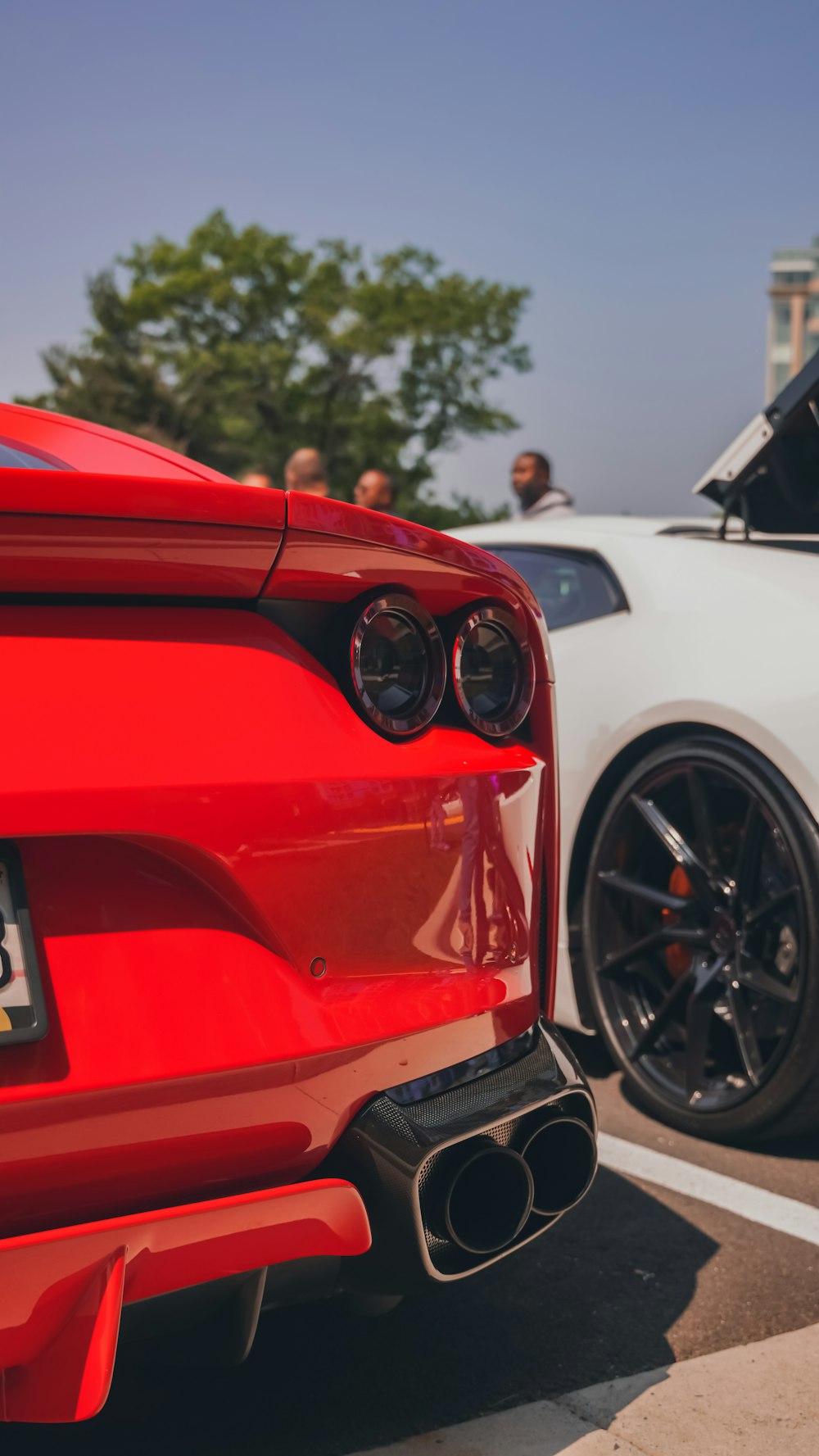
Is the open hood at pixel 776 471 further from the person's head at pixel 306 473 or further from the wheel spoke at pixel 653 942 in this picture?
the person's head at pixel 306 473

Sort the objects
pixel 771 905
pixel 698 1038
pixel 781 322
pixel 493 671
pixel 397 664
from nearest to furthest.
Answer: pixel 397 664
pixel 493 671
pixel 771 905
pixel 698 1038
pixel 781 322

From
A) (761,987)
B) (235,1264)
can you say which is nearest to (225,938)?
(235,1264)

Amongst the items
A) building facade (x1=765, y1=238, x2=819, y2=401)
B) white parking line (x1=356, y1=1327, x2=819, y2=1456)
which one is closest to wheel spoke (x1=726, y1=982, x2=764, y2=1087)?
white parking line (x1=356, y1=1327, x2=819, y2=1456)

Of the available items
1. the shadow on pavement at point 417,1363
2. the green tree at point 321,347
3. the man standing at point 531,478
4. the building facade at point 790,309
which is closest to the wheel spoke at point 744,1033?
the shadow on pavement at point 417,1363

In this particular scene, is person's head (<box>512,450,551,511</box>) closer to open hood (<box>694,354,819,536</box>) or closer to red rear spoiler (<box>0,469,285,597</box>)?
open hood (<box>694,354,819,536</box>)

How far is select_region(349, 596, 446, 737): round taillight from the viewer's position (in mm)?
1731

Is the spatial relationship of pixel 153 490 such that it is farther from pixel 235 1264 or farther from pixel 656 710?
pixel 656 710

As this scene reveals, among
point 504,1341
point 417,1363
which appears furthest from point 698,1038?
point 417,1363

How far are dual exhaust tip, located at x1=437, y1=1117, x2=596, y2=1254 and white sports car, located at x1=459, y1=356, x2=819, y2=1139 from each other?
124 cm

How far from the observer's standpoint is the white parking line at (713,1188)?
270cm

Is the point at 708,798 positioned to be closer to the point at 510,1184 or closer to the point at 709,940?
the point at 709,940

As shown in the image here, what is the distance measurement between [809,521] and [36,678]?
2.65 meters

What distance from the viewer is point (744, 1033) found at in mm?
3074

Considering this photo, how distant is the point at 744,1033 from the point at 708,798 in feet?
1.75
